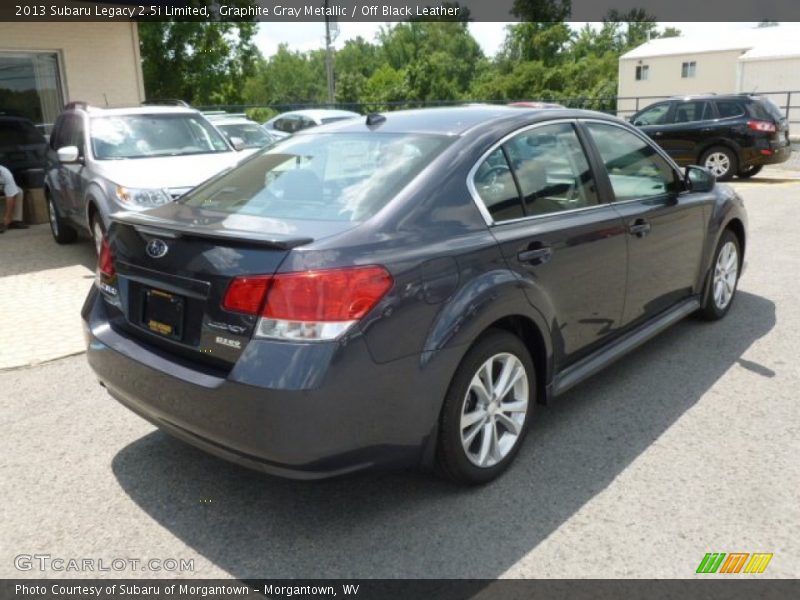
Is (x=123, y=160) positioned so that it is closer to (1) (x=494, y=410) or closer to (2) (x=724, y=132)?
(1) (x=494, y=410)

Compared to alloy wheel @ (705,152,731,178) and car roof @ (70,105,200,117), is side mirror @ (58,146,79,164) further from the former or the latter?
alloy wheel @ (705,152,731,178)

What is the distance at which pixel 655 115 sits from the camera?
52.4ft

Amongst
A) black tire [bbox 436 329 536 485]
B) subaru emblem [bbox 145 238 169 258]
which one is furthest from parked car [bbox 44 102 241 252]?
black tire [bbox 436 329 536 485]

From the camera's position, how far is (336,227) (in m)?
2.91

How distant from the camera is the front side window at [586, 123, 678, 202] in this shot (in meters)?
4.23

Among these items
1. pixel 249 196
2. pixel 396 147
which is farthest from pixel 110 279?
pixel 396 147

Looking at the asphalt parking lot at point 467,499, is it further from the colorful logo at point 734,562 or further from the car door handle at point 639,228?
the car door handle at point 639,228

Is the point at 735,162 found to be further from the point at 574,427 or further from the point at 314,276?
the point at 314,276

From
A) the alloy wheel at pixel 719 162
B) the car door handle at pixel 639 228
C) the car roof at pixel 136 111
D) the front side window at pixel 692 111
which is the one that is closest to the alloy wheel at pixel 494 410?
the car door handle at pixel 639 228

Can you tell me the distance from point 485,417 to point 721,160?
13.7 m

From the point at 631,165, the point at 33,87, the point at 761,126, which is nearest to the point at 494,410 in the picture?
the point at 631,165

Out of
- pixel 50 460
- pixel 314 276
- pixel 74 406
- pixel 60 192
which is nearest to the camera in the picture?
pixel 314 276

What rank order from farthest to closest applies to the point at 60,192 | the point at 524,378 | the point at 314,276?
the point at 60,192 < the point at 524,378 < the point at 314,276

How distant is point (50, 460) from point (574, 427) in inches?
107
